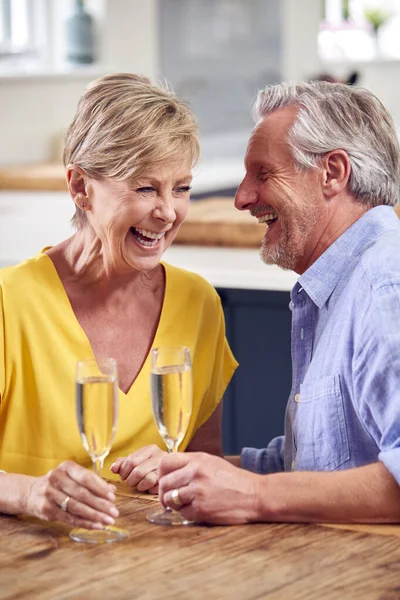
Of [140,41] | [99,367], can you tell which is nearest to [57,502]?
[99,367]

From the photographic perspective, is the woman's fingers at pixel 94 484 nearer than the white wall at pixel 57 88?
Yes

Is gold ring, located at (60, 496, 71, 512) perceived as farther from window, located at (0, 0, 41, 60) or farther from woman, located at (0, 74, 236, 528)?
window, located at (0, 0, 41, 60)

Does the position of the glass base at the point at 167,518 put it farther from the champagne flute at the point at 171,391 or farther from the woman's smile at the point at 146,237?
the woman's smile at the point at 146,237

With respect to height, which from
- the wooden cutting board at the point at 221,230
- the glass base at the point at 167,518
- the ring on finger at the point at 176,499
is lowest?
the glass base at the point at 167,518

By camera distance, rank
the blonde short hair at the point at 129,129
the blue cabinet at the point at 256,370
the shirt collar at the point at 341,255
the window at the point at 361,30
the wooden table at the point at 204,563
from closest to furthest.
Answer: the wooden table at the point at 204,563
the shirt collar at the point at 341,255
the blonde short hair at the point at 129,129
the blue cabinet at the point at 256,370
the window at the point at 361,30

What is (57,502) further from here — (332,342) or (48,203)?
(48,203)

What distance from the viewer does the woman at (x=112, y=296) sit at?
6.18 ft

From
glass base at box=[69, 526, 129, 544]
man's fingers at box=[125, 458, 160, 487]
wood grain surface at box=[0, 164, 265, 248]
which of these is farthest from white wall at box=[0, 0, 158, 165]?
glass base at box=[69, 526, 129, 544]

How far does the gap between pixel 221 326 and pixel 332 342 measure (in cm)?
53

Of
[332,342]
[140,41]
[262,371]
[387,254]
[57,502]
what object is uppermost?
[140,41]

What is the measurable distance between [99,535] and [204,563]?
17 centimetres

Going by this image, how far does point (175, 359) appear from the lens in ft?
4.76

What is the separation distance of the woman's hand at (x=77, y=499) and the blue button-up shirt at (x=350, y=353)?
0.39m

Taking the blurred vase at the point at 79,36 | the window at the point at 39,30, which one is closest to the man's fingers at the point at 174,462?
the window at the point at 39,30
